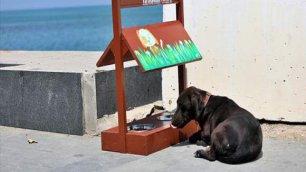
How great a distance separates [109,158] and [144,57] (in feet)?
4.12

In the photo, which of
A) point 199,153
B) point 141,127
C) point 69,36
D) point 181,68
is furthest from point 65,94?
point 69,36

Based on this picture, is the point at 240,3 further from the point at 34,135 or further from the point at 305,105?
the point at 34,135

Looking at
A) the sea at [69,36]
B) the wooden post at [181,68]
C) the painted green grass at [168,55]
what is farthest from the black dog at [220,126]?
the sea at [69,36]

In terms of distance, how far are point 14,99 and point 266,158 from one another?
3986mm

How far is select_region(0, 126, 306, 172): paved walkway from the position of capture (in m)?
7.16

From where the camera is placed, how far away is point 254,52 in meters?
8.89

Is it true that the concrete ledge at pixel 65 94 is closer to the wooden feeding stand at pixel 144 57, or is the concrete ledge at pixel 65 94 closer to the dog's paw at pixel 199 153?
the wooden feeding stand at pixel 144 57

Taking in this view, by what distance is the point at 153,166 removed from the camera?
7266 mm

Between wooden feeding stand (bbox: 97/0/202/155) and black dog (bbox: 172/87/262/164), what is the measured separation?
332mm

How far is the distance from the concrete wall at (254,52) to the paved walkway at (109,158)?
2.80ft

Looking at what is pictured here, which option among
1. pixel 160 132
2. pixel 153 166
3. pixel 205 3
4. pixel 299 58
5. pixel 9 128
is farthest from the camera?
pixel 9 128

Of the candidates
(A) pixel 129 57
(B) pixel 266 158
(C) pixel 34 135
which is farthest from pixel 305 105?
(C) pixel 34 135

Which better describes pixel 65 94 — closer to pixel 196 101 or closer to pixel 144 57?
pixel 144 57

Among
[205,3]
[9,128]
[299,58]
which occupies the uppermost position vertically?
[205,3]
